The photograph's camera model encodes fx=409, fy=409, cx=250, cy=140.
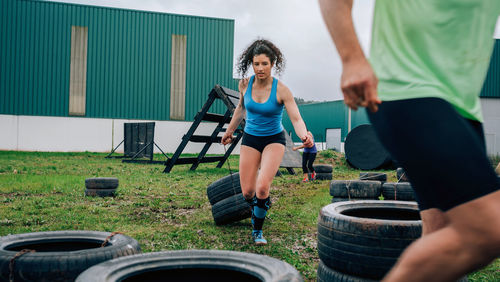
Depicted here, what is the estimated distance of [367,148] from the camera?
17.2 metres

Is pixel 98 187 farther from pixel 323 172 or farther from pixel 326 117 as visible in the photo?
pixel 326 117

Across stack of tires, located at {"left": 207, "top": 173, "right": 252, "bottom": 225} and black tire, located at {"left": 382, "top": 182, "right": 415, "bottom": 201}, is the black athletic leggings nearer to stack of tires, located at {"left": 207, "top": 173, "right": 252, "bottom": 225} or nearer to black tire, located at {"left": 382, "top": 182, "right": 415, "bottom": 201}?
black tire, located at {"left": 382, "top": 182, "right": 415, "bottom": 201}

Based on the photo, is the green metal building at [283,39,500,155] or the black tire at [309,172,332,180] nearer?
the black tire at [309,172,332,180]

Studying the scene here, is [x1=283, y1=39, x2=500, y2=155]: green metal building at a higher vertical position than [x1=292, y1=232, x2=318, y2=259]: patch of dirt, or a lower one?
higher

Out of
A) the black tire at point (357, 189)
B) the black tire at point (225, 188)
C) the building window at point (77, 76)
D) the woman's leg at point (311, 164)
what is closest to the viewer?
the black tire at point (225, 188)

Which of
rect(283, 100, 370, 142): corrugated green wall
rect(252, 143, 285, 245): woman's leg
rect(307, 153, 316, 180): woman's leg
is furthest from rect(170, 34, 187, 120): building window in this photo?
rect(252, 143, 285, 245): woman's leg

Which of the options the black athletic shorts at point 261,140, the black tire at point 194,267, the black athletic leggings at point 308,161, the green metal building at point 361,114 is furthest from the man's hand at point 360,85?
the green metal building at point 361,114

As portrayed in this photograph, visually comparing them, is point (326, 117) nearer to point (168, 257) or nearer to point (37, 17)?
point (37, 17)

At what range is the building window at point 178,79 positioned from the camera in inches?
1054

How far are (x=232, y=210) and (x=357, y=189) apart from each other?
198cm

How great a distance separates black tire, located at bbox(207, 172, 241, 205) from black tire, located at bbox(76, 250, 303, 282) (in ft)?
11.0

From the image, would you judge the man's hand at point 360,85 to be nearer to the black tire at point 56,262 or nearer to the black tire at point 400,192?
the black tire at point 56,262

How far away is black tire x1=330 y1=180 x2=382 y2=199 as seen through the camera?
5.88 meters

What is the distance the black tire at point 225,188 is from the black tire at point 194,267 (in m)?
3.36
